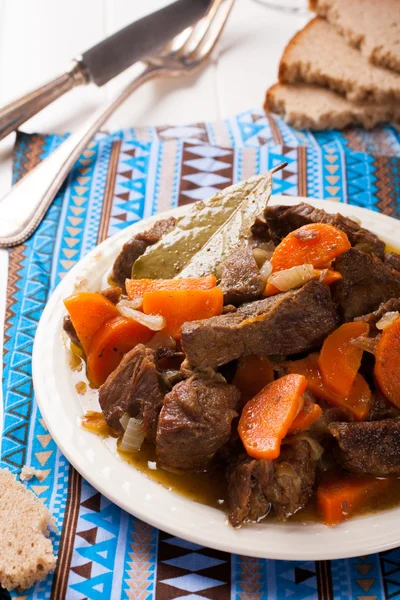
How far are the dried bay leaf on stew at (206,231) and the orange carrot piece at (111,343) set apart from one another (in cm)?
40

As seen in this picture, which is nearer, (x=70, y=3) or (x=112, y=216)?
(x=112, y=216)

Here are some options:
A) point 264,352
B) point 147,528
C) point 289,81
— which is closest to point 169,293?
point 264,352

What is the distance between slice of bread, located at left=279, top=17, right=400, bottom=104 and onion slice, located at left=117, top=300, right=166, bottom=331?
10.7 ft

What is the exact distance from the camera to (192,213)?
4.03 m

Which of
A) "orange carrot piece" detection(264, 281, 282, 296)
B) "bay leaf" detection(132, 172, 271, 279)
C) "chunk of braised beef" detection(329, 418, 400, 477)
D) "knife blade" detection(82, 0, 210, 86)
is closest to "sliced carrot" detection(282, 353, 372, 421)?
"chunk of braised beef" detection(329, 418, 400, 477)

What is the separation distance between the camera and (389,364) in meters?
3.22

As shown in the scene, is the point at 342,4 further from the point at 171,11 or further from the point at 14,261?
the point at 14,261

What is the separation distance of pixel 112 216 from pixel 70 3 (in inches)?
135

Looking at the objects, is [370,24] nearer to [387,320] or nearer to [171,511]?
[387,320]

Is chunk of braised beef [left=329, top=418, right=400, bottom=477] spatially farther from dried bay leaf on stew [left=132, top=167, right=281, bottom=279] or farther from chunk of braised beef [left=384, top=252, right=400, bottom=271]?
dried bay leaf on stew [left=132, top=167, right=281, bottom=279]

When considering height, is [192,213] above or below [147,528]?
above

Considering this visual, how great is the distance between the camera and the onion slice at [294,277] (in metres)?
3.38

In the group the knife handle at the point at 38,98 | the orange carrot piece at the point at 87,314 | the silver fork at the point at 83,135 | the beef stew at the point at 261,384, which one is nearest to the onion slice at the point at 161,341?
the beef stew at the point at 261,384

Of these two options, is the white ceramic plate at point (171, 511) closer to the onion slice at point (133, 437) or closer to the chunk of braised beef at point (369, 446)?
the onion slice at point (133, 437)
